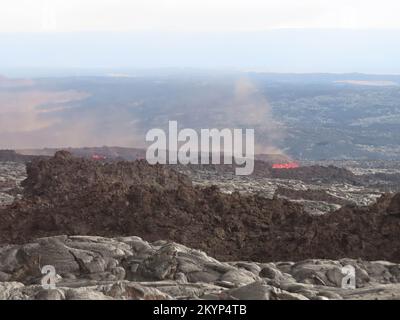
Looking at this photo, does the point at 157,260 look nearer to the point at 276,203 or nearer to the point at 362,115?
the point at 276,203

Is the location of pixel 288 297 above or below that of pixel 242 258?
above

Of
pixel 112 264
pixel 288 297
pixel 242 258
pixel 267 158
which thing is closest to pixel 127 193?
pixel 242 258

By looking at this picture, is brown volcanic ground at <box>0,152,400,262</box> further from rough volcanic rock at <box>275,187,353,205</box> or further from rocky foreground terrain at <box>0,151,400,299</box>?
rough volcanic rock at <box>275,187,353,205</box>

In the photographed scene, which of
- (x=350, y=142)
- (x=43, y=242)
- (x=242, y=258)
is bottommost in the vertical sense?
(x=350, y=142)

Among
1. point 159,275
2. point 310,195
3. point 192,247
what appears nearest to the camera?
point 159,275

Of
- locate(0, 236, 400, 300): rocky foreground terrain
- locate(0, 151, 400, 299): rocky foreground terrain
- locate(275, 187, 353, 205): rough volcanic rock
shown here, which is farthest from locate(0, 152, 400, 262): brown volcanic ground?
locate(275, 187, 353, 205): rough volcanic rock

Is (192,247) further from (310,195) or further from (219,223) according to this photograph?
(310,195)

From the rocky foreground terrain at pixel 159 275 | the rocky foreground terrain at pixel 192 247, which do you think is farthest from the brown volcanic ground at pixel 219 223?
the rocky foreground terrain at pixel 159 275

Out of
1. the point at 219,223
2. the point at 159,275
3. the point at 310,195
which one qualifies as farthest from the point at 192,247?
the point at 310,195
